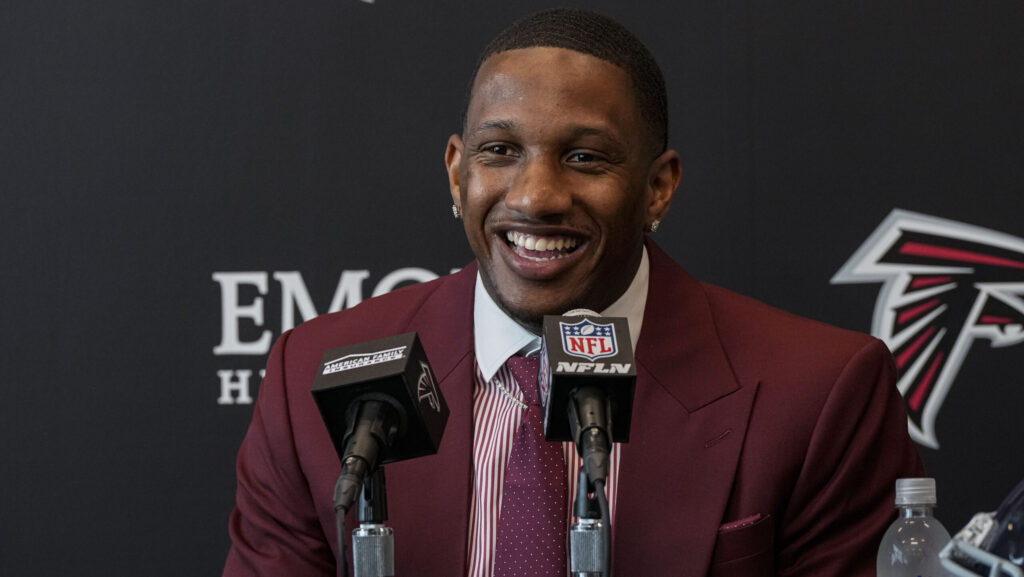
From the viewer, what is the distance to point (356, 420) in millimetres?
1408

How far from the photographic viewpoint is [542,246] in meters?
2.02

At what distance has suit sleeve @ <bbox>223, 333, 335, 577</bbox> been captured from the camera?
6.83 ft

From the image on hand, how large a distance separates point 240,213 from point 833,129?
1.24m

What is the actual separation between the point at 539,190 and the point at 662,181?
0.31 meters

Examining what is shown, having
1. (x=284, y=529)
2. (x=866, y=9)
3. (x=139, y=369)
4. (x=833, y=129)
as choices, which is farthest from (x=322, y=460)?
(x=866, y=9)

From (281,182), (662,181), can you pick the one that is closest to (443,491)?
(662,181)

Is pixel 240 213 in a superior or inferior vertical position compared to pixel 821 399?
superior

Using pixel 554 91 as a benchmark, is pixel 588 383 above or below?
below

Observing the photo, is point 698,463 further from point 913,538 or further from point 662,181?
point 662,181

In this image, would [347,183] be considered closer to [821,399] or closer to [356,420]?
[821,399]

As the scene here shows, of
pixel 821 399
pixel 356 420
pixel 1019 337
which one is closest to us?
pixel 356 420

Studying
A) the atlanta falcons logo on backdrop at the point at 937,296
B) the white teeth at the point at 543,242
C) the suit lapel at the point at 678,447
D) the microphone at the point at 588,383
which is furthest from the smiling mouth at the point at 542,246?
the atlanta falcons logo on backdrop at the point at 937,296

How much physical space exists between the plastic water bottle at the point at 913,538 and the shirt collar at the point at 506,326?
0.50m

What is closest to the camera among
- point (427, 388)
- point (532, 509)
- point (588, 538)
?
point (588, 538)
